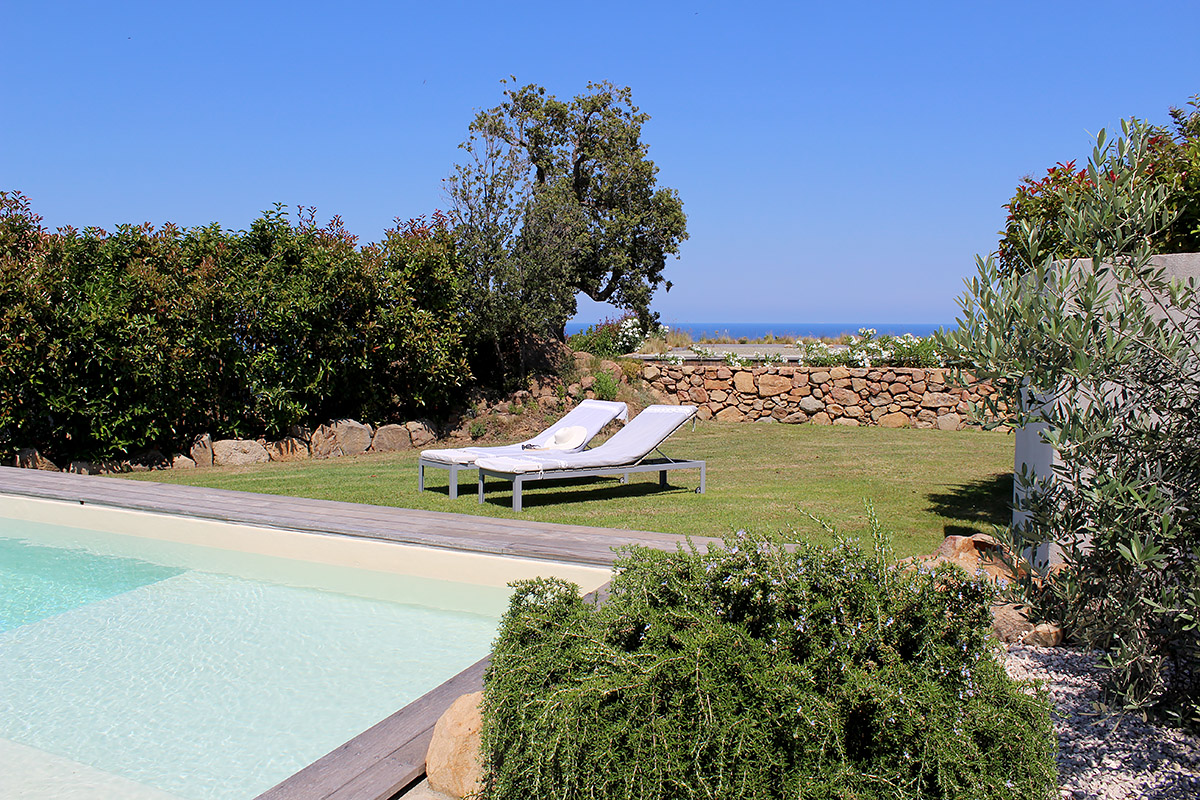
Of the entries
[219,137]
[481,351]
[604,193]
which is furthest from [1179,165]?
[219,137]

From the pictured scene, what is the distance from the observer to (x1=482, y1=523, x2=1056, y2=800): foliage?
6.57 feet

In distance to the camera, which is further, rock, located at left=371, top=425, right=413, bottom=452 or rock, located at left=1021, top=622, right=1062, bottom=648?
rock, located at left=371, top=425, right=413, bottom=452

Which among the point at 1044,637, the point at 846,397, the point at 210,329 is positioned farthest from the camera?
the point at 846,397

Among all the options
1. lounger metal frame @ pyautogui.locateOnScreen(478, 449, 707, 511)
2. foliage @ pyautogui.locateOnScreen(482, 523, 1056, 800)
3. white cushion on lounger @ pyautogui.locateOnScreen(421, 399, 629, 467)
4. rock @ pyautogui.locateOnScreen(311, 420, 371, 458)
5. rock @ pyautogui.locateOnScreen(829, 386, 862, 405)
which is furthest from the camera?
rock @ pyautogui.locateOnScreen(829, 386, 862, 405)

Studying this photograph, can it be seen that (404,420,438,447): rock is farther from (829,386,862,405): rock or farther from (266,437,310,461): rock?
(829,386,862,405): rock

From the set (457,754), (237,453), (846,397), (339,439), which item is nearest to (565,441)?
(339,439)

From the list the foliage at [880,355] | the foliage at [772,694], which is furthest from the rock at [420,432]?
the foliage at [772,694]

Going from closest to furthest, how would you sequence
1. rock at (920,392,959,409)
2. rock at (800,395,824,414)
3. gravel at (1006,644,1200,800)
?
1. gravel at (1006,644,1200,800)
2. rock at (920,392,959,409)
3. rock at (800,395,824,414)

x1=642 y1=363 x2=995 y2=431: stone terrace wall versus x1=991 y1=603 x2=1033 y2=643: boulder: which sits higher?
x1=642 y1=363 x2=995 y2=431: stone terrace wall

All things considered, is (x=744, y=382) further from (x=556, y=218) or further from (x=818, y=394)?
(x=556, y=218)

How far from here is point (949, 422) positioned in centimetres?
1334

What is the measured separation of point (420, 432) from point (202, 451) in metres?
3.03

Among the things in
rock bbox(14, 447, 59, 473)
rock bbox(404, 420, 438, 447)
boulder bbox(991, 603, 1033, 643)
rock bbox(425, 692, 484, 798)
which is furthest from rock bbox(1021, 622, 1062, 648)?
rock bbox(14, 447, 59, 473)

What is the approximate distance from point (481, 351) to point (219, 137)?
A: 10509mm
